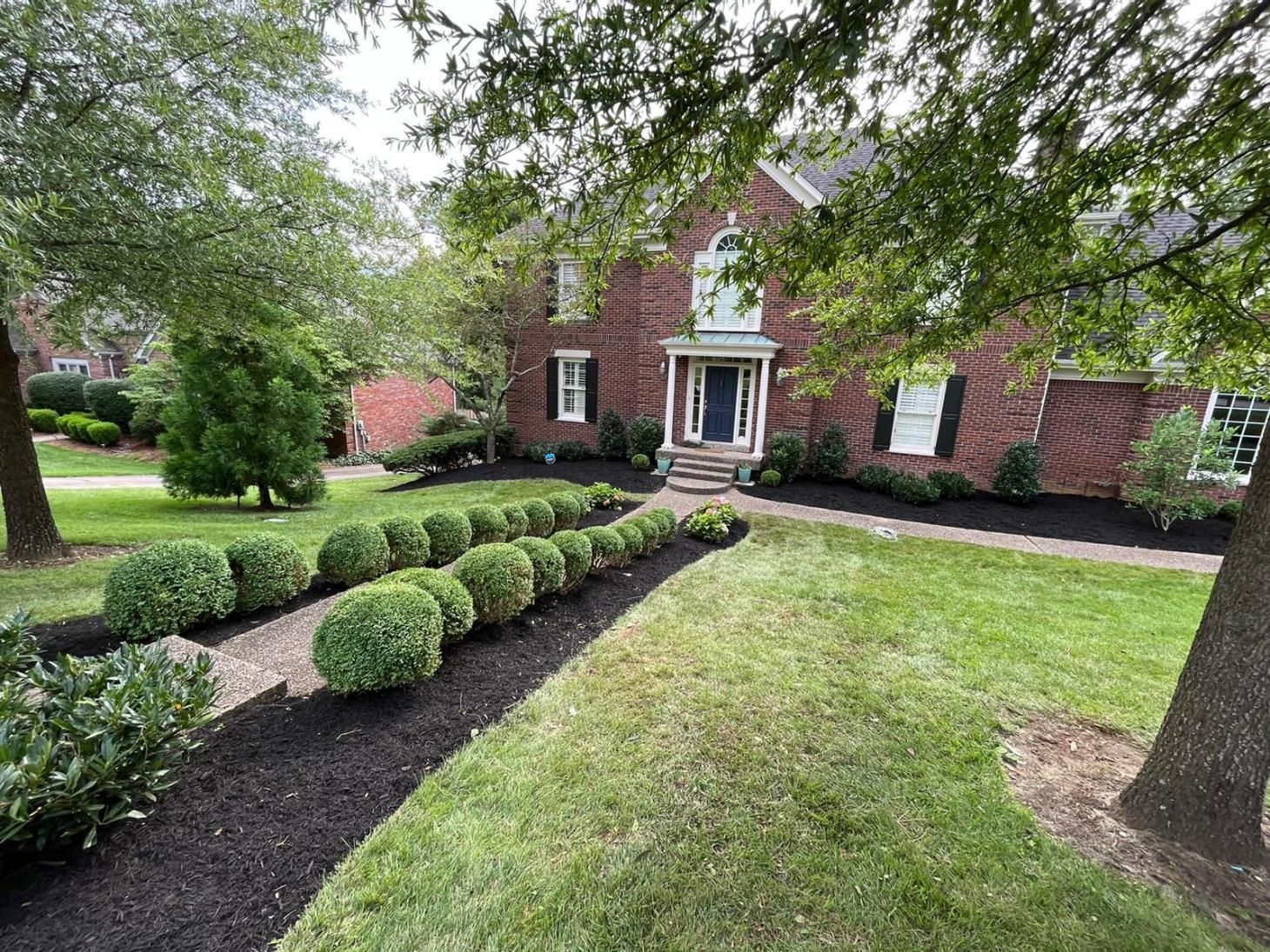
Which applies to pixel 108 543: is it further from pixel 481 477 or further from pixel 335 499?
pixel 481 477

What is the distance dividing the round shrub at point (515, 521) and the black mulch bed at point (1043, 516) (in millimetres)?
5891

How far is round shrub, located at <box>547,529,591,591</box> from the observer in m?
4.96

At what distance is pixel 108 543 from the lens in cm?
617

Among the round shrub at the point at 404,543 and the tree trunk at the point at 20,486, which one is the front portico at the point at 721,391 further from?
the tree trunk at the point at 20,486

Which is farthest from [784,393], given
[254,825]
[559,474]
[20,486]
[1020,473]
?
[20,486]

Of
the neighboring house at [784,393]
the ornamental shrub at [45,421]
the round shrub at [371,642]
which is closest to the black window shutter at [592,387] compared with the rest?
the neighboring house at [784,393]

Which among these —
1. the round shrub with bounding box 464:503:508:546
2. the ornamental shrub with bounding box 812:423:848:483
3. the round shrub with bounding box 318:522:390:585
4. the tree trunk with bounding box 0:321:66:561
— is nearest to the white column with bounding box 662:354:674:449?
the ornamental shrub with bounding box 812:423:848:483

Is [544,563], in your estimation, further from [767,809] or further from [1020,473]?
[1020,473]

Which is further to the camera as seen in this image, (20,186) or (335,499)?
(335,499)

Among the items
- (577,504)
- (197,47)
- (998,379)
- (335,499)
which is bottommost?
(335,499)

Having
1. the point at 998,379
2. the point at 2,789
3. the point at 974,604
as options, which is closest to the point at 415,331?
the point at 2,789

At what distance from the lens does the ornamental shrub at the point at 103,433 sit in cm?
1759

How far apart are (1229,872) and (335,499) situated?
12.7 metres

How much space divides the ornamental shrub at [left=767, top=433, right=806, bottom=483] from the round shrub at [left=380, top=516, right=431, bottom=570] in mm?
8253
